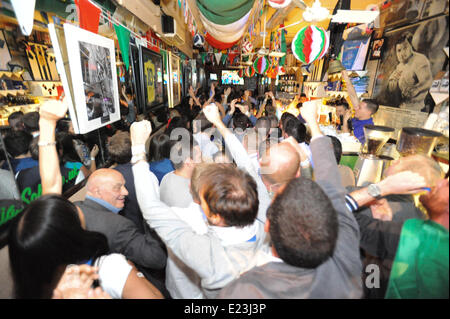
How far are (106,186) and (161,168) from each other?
727 mm

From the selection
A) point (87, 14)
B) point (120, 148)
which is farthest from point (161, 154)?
point (87, 14)

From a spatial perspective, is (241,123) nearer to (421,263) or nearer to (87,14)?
(87,14)

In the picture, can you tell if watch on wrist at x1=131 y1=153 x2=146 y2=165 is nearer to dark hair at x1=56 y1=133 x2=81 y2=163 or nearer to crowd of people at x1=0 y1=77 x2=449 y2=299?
crowd of people at x1=0 y1=77 x2=449 y2=299

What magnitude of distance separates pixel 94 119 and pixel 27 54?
1.90ft

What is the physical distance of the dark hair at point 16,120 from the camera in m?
1.26

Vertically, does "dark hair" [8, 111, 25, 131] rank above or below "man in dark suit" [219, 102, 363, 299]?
above

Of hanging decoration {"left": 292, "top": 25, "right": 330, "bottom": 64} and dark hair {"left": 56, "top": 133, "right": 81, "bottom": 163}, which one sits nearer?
dark hair {"left": 56, "top": 133, "right": 81, "bottom": 163}

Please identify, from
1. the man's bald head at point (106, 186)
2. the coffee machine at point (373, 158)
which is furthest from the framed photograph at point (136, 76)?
the coffee machine at point (373, 158)

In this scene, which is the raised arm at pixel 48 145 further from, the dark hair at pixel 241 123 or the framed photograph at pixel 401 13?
the framed photograph at pixel 401 13

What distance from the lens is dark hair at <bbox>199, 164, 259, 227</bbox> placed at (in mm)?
947

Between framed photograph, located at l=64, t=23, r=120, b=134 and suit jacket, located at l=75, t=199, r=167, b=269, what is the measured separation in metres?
0.80

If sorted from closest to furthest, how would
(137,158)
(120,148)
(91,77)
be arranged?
(137,158) < (91,77) < (120,148)

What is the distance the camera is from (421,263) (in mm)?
771

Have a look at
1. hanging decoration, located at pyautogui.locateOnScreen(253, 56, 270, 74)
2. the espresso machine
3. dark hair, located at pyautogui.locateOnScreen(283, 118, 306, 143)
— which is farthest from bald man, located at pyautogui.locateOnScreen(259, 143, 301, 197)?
hanging decoration, located at pyautogui.locateOnScreen(253, 56, 270, 74)
